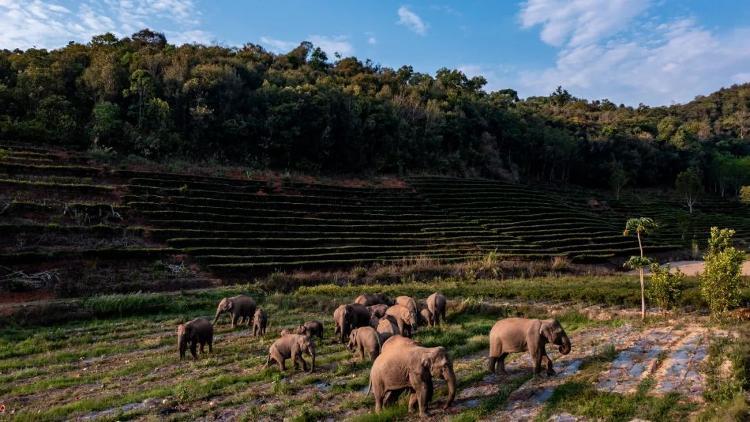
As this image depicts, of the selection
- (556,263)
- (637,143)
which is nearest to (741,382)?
(556,263)

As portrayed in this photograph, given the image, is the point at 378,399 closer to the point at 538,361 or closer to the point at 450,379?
the point at 450,379

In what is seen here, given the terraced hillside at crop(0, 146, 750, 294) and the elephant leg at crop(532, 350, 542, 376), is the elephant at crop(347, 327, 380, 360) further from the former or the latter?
the terraced hillside at crop(0, 146, 750, 294)

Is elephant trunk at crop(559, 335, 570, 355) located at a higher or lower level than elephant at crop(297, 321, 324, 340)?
higher

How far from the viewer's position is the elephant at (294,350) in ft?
42.1

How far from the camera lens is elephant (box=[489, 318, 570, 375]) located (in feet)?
35.7

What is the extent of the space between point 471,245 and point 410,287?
15.9m

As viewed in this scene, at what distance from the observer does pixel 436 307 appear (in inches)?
776

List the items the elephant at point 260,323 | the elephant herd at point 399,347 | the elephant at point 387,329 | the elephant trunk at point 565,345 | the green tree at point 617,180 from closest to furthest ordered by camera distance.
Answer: the elephant herd at point 399,347
the elephant trunk at point 565,345
the elephant at point 387,329
the elephant at point 260,323
the green tree at point 617,180

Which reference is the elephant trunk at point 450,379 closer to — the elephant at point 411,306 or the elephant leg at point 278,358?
the elephant leg at point 278,358

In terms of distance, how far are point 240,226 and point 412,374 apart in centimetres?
3427

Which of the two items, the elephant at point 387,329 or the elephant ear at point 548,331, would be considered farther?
the elephant at point 387,329

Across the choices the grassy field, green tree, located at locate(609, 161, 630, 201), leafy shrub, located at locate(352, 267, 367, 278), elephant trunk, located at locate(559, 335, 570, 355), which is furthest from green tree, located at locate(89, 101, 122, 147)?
green tree, located at locate(609, 161, 630, 201)

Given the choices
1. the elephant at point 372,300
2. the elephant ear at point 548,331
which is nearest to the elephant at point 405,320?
the elephant at point 372,300

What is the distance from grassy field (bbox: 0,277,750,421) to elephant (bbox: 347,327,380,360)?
1.41 ft
